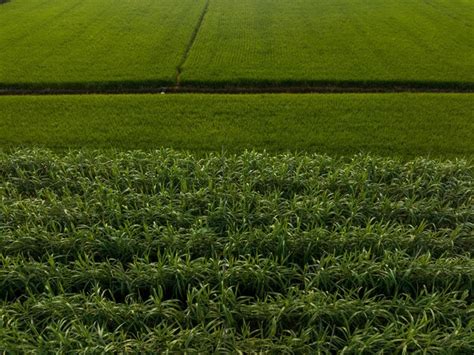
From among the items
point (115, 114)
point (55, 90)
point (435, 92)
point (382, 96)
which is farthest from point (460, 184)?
point (55, 90)

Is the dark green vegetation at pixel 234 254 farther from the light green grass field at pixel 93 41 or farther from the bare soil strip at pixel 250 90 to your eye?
the light green grass field at pixel 93 41

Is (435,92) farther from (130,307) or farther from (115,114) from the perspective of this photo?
(130,307)

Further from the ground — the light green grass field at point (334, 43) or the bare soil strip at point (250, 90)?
the light green grass field at point (334, 43)

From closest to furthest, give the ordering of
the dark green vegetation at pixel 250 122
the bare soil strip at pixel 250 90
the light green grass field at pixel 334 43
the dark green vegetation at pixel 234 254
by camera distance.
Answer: the dark green vegetation at pixel 234 254 < the dark green vegetation at pixel 250 122 < the bare soil strip at pixel 250 90 < the light green grass field at pixel 334 43

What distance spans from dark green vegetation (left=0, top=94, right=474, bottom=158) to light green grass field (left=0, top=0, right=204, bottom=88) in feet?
4.88

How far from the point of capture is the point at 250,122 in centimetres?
932

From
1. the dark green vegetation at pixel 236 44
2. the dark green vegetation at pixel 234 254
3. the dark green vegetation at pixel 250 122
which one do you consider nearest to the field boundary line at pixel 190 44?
the dark green vegetation at pixel 236 44

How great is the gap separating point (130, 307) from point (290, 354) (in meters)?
1.68

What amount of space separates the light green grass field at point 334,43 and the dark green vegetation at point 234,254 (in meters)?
5.41

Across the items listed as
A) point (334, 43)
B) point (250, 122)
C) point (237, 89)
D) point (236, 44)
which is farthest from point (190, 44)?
point (250, 122)

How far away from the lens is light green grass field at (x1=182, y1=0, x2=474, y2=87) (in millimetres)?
11734

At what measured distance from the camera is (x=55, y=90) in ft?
37.0

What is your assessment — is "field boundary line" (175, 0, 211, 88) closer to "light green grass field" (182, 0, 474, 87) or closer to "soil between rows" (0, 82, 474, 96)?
"light green grass field" (182, 0, 474, 87)

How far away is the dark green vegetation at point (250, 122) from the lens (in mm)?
8484
